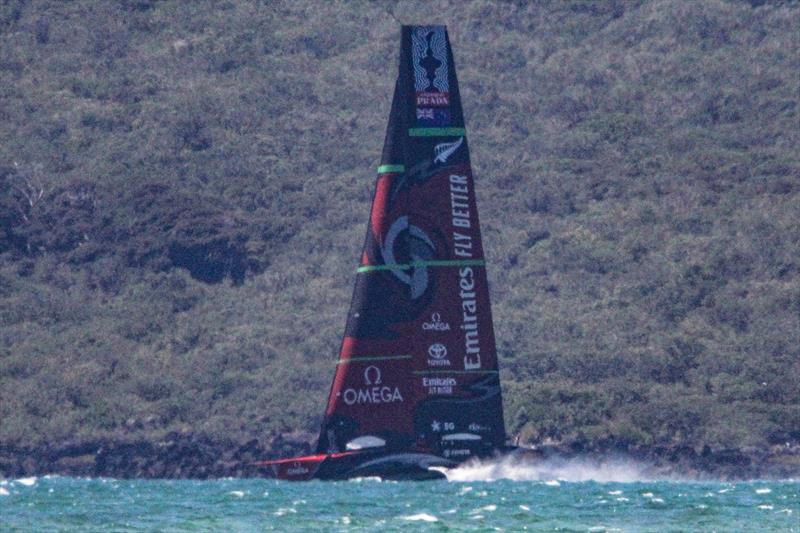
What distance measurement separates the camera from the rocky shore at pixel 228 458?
49438 mm

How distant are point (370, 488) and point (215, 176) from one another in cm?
4048

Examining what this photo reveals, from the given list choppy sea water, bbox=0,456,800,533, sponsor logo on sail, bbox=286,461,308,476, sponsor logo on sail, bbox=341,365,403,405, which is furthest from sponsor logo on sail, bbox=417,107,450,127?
sponsor logo on sail, bbox=286,461,308,476

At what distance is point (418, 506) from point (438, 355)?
259 inches

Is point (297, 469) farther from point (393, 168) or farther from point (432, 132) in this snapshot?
point (432, 132)

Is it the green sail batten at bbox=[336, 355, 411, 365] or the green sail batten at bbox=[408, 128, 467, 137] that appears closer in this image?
the green sail batten at bbox=[336, 355, 411, 365]

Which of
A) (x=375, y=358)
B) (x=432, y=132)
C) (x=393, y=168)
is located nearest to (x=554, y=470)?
(x=375, y=358)

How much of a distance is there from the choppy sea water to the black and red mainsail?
107cm

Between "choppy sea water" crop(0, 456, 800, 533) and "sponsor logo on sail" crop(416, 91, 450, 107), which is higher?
"sponsor logo on sail" crop(416, 91, 450, 107)

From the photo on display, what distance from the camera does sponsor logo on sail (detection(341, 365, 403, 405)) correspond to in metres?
36.1

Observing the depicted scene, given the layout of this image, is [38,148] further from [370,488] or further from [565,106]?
[370,488]

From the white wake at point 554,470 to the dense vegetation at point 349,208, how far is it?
2893mm

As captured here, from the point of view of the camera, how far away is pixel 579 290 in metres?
63.9

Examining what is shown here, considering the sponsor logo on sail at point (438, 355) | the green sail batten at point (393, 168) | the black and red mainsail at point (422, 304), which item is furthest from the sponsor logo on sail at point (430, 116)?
the sponsor logo on sail at point (438, 355)

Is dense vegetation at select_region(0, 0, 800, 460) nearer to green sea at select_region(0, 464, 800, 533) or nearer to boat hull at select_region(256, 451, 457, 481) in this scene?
green sea at select_region(0, 464, 800, 533)
